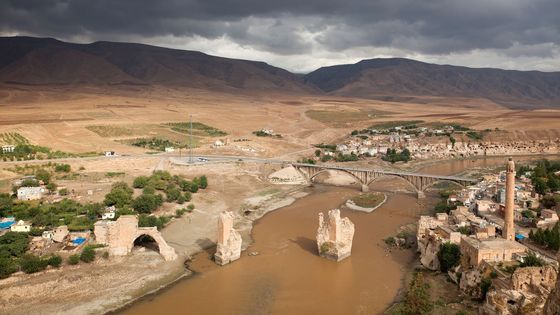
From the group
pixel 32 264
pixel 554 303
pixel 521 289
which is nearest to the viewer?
pixel 554 303

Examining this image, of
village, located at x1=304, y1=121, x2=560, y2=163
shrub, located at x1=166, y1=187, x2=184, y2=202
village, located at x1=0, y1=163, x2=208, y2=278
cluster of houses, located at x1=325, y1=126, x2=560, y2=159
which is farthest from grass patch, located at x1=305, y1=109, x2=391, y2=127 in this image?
village, located at x1=0, y1=163, x2=208, y2=278

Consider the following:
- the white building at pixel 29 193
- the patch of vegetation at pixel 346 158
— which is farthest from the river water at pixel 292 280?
the patch of vegetation at pixel 346 158

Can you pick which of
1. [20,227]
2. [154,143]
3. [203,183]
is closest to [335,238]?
[20,227]

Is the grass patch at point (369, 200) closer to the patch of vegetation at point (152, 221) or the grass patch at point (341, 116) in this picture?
the patch of vegetation at point (152, 221)

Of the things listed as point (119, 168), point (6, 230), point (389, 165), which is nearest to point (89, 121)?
point (119, 168)

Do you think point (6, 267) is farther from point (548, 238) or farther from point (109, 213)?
point (548, 238)

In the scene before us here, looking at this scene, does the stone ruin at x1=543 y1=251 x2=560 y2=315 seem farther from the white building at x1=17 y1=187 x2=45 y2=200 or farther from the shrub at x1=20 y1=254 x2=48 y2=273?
the white building at x1=17 y1=187 x2=45 y2=200
